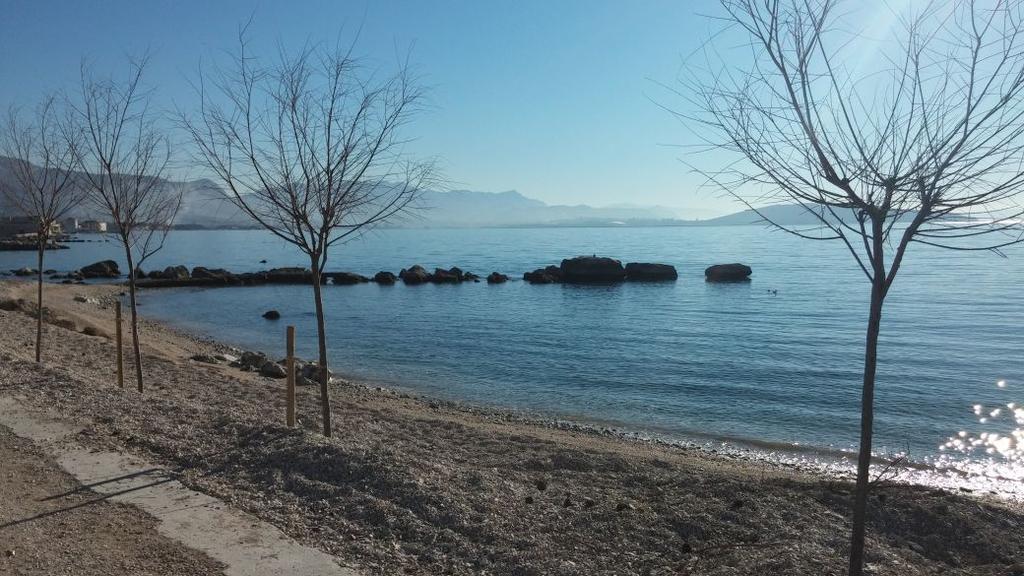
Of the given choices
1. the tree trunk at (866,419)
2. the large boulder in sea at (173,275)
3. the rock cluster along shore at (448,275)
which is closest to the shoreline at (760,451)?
the tree trunk at (866,419)

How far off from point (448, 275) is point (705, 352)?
38075 mm

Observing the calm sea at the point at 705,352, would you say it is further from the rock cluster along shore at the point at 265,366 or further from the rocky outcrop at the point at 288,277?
the rocky outcrop at the point at 288,277

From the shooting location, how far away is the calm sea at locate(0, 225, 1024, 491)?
1535 centimetres

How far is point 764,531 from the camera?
6.07 m

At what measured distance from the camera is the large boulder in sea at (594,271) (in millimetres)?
59500

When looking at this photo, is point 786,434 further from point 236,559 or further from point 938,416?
point 236,559

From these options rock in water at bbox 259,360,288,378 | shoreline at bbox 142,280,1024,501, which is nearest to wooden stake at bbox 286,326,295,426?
shoreline at bbox 142,280,1024,501

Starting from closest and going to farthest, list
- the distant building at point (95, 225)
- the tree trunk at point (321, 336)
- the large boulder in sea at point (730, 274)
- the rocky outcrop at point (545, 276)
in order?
the tree trunk at point (321, 336) < the distant building at point (95, 225) < the large boulder in sea at point (730, 274) < the rocky outcrop at point (545, 276)

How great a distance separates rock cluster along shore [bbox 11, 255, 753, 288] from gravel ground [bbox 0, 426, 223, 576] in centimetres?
5254

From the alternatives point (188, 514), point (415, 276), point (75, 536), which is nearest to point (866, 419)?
point (188, 514)

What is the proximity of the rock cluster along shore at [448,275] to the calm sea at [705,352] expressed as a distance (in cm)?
658

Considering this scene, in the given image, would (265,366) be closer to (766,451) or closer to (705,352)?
(766,451)

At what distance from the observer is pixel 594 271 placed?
196 feet

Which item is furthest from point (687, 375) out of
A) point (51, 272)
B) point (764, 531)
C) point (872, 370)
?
point (51, 272)
